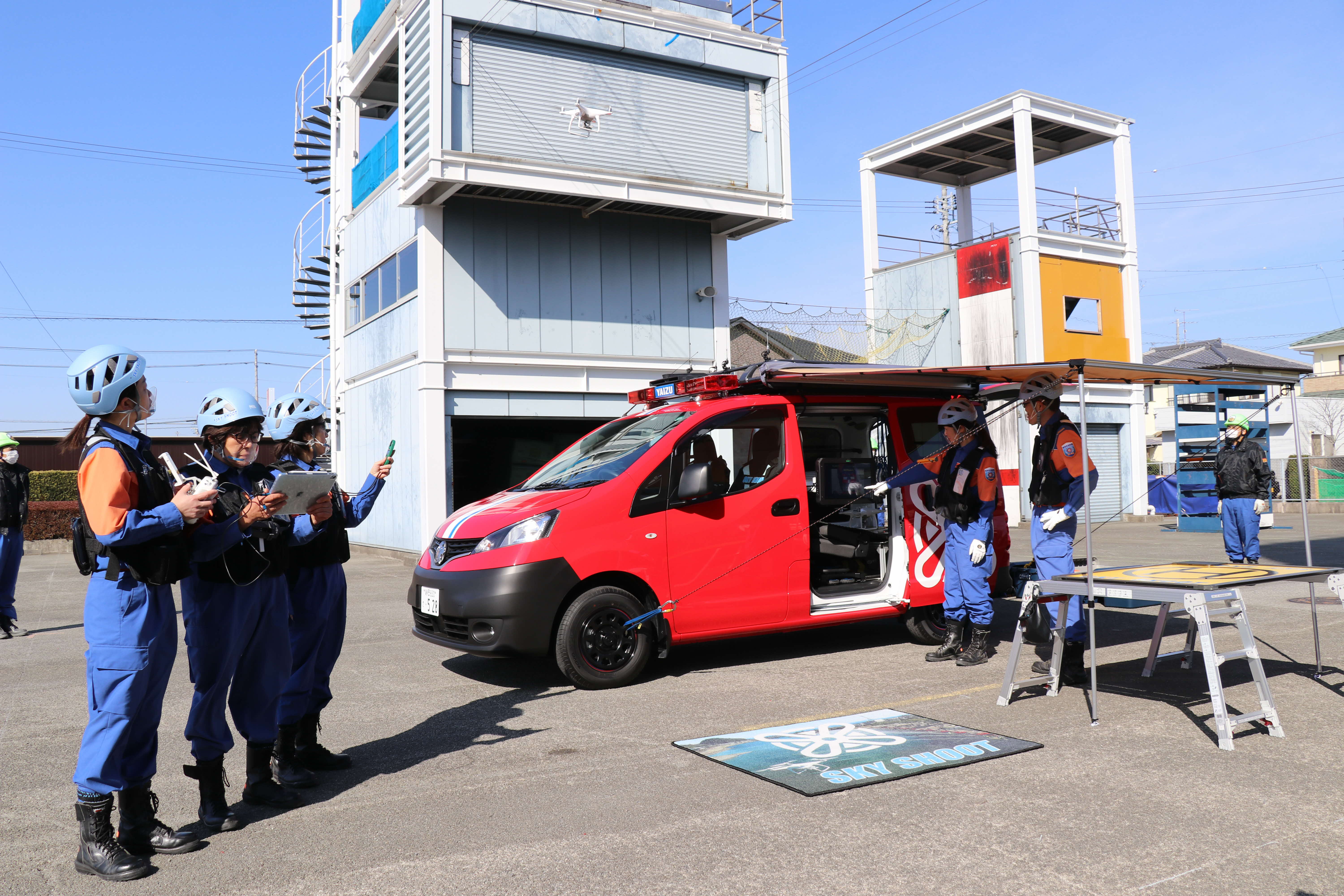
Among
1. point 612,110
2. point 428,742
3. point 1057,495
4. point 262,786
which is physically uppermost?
point 612,110

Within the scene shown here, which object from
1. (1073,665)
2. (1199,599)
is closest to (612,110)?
(1073,665)

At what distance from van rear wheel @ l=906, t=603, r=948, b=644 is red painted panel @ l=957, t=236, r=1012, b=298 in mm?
17269

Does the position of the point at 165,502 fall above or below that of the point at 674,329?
below

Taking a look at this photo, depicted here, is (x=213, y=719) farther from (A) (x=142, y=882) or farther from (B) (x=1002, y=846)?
(B) (x=1002, y=846)

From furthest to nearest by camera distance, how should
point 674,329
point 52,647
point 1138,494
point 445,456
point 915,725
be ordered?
point 1138,494, point 674,329, point 445,456, point 52,647, point 915,725

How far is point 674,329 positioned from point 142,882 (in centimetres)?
1455

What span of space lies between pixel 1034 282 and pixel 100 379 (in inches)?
880

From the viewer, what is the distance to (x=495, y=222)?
52.5 ft

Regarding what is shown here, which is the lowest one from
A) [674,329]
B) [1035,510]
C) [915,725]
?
[915,725]

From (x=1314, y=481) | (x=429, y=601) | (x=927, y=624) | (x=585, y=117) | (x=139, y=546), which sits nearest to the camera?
(x=139, y=546)

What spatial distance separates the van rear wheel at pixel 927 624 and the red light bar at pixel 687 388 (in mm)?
2465

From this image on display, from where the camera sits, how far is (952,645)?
7211 mm

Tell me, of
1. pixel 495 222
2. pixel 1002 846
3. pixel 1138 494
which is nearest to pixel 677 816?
pixel 1002 846

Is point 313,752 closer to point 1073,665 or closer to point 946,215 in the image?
point 1073,665
